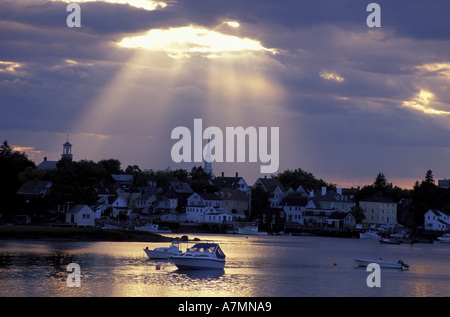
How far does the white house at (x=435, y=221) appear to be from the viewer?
180 m

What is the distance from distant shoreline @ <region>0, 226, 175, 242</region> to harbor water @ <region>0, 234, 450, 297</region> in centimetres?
747

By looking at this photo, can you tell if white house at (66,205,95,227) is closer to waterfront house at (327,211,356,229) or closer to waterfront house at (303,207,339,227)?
waterfront house at (303,207,339,227)

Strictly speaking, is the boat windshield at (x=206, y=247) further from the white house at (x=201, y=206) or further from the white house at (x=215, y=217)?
the white house at (x=201, y=206)

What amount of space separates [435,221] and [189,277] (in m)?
135

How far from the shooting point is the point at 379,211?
18675 centimetres

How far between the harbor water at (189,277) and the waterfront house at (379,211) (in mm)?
100555

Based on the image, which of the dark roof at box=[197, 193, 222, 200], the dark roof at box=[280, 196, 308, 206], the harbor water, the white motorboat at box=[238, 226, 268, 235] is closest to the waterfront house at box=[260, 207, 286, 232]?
the white motorboat at box=[238, 226, 268, 235]

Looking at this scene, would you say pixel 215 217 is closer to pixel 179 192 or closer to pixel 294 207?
pixel 179 192

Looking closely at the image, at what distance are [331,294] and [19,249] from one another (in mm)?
42809

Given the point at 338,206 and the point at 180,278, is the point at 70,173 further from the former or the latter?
the point at 338,206

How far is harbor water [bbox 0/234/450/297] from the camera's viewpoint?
51094 millimetres

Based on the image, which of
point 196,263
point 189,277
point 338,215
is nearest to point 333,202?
point 338,215
